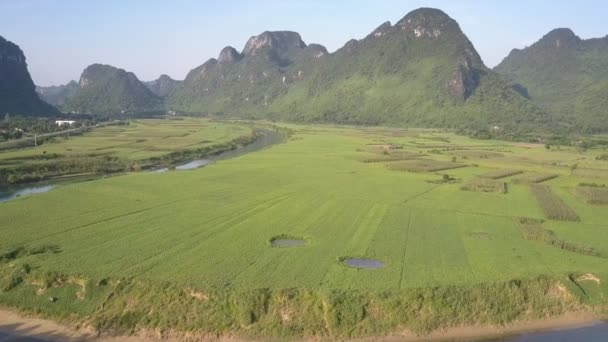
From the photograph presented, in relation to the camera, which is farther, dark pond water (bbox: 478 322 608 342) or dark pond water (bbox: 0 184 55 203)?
dark pond water (bbox: 0 184 55 203)

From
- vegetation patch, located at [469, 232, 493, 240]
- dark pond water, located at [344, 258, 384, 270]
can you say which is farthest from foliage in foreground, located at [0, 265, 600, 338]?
vegetation patch, located at [469, 232, 493, 240]

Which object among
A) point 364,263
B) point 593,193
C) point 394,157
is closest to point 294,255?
point 364,263

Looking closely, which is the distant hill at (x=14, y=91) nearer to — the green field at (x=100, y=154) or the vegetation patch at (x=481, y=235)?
the green field at (x=100, y=154)

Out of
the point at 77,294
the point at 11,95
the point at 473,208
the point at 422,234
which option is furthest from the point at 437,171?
the point at 11,95

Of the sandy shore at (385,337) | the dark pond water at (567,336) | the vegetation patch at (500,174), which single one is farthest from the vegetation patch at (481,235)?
the vegetation patch at (500,174)

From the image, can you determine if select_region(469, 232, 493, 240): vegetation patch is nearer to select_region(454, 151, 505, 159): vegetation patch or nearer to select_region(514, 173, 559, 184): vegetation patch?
select_region(514, 173, 559, 184): vegetation patch

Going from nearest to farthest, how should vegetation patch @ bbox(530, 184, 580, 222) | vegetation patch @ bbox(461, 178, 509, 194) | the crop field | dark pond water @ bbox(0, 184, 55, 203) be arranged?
vegetation patch @ bbox(530, 184, 580, 222), dark pond water @ bbox(0, 184, 55, 203), vegetation patch @ bbox(461, 178, 509, 194), the crop field
